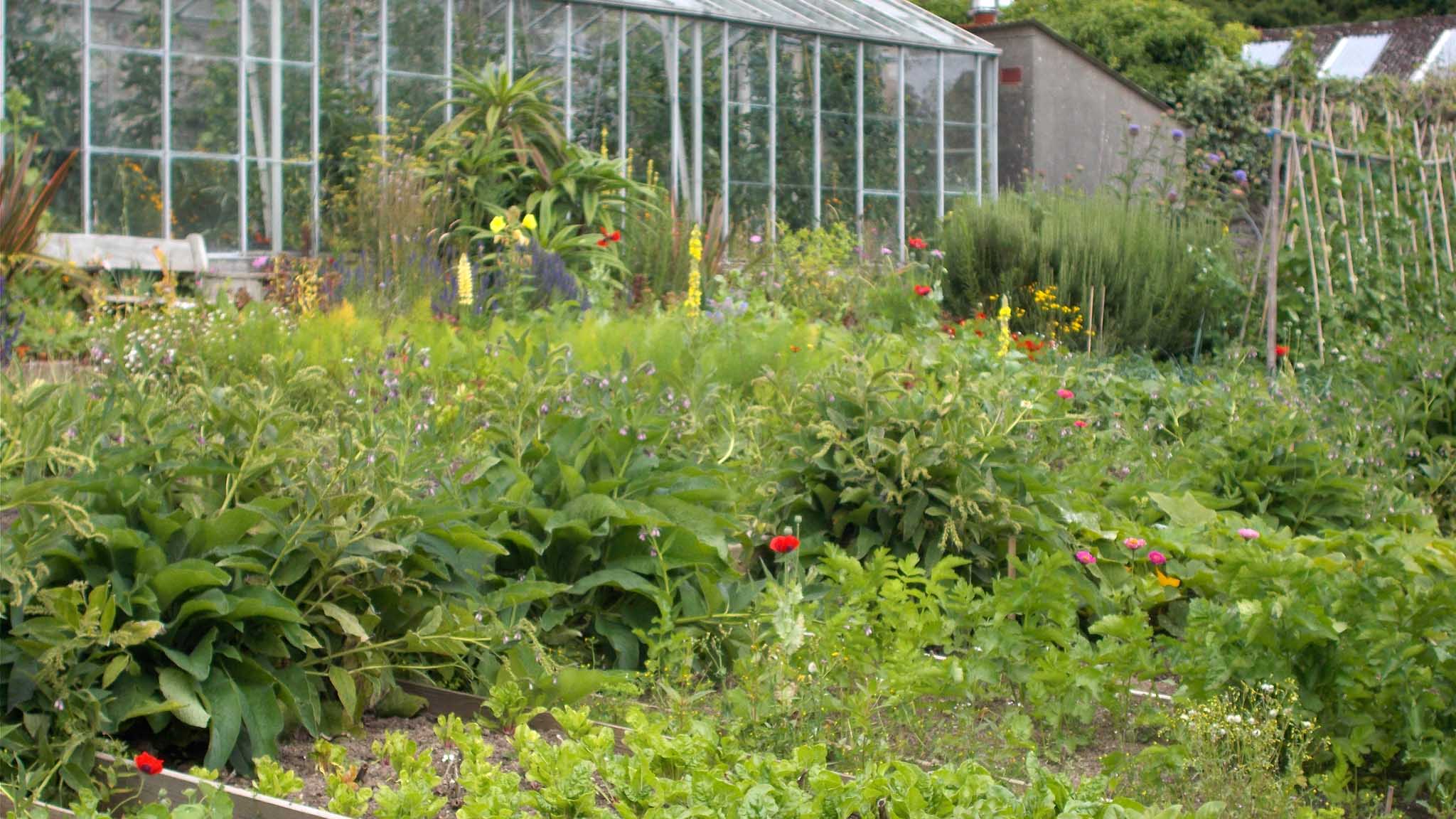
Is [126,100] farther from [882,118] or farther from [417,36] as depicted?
[882,118]

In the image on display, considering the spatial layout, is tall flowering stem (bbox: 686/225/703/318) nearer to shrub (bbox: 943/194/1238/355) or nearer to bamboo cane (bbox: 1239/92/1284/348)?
shrub (bbox: 943/194/1238/355)

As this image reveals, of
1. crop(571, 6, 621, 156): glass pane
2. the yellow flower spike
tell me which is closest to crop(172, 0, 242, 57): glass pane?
crop(571, 6, 621, 156): glass pane

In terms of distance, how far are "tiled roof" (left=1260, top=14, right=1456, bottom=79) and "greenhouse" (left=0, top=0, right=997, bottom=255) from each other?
18.8 metres

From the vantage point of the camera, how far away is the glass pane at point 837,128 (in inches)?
525

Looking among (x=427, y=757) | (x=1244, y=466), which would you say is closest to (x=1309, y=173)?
(x=1244, y=466)

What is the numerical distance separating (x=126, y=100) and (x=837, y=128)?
6.37 m

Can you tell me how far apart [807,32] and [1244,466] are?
9428 mm

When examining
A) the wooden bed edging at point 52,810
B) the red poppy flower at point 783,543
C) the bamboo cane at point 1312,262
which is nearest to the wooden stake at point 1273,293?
the bamboo cane at point 1312,262

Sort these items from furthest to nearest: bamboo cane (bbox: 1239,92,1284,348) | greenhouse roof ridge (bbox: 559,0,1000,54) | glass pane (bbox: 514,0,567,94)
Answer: greenhouse roof ridge (bbox: 559,0,1000,54)
glass pane (bbox: 514,0,567,94)
bamboo cane (bbox: 1239,92,1284,348)

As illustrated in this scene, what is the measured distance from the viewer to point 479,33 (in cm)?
1137

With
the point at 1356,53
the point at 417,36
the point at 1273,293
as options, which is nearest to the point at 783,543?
the point at 1273,293

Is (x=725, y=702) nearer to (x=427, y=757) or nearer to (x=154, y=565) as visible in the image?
(x=427, y=757)

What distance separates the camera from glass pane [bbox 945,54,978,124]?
47.1ft

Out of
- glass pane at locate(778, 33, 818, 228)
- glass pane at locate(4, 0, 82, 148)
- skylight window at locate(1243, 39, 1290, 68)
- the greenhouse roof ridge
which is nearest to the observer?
glass pane at locate(4, 0, 82, 148)
